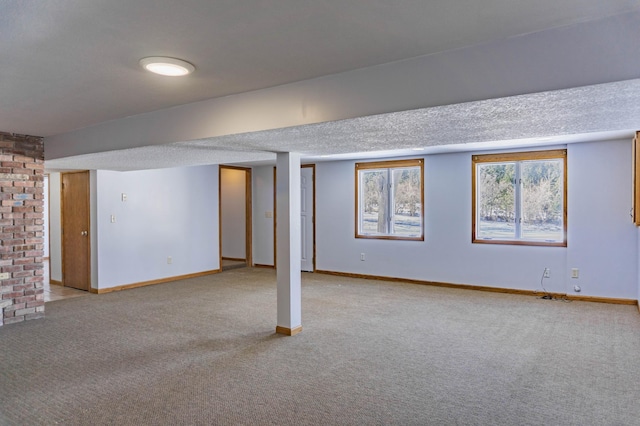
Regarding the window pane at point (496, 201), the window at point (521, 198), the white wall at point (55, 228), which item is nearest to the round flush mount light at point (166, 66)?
the window at point (521, 198)

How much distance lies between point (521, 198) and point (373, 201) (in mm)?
2473

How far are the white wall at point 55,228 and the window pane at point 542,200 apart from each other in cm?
758

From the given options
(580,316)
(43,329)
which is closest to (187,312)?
(43,329)

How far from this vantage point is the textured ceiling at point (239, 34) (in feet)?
5.38

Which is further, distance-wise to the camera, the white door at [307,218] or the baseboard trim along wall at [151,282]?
the white door at [307,218]

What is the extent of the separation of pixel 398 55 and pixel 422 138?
1.35 meters

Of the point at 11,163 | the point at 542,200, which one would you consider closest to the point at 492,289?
the point at 542,200

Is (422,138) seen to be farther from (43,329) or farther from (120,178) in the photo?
(120,178)

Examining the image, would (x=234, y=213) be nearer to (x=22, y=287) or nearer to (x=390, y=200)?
(x=390, y=200)

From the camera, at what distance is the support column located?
4.26 m

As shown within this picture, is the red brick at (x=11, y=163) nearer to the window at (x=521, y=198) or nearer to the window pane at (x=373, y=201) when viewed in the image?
the window pane at (x=373, y=201)

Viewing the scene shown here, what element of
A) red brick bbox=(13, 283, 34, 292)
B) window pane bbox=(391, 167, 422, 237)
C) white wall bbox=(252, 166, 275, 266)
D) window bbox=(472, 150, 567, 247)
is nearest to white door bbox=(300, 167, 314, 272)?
white wall bbox=(252, 166, 275, 266)

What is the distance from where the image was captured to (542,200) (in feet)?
20.0

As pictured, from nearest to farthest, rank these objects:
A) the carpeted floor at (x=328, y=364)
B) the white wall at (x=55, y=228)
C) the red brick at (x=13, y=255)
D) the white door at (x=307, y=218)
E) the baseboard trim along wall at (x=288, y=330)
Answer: the carpeted floor at (x=328, y=364), the baseboard trim along wall at (x=288, y=330), the red brick at (x=13, y=255), the white wall at (x=55, y=228), the white door at (x=307, y=218)
